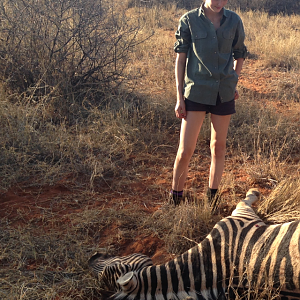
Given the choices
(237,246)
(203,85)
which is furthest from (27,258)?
(203,85)

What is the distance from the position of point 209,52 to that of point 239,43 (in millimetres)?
324

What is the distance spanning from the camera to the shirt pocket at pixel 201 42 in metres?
2.80

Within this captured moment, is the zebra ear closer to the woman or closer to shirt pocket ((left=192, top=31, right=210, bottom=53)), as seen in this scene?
the woman

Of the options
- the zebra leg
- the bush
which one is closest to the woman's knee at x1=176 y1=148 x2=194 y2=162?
the zebra leg

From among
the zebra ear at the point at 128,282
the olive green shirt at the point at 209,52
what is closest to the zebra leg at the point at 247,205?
the olive green shirt at the point at 209,52

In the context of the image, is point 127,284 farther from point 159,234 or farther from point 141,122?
point 141,122

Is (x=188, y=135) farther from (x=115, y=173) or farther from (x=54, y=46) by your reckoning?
(x=54, y=46)

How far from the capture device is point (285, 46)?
7.91m

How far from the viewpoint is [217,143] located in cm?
312

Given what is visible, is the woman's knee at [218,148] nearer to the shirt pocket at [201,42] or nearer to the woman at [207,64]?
the woman at [207,64]

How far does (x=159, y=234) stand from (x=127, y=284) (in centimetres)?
105

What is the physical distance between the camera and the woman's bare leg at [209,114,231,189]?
118 inches

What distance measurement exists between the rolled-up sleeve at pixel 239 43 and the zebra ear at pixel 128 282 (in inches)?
81.5

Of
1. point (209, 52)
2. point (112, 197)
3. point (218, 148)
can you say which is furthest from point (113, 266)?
point (209, 52)
